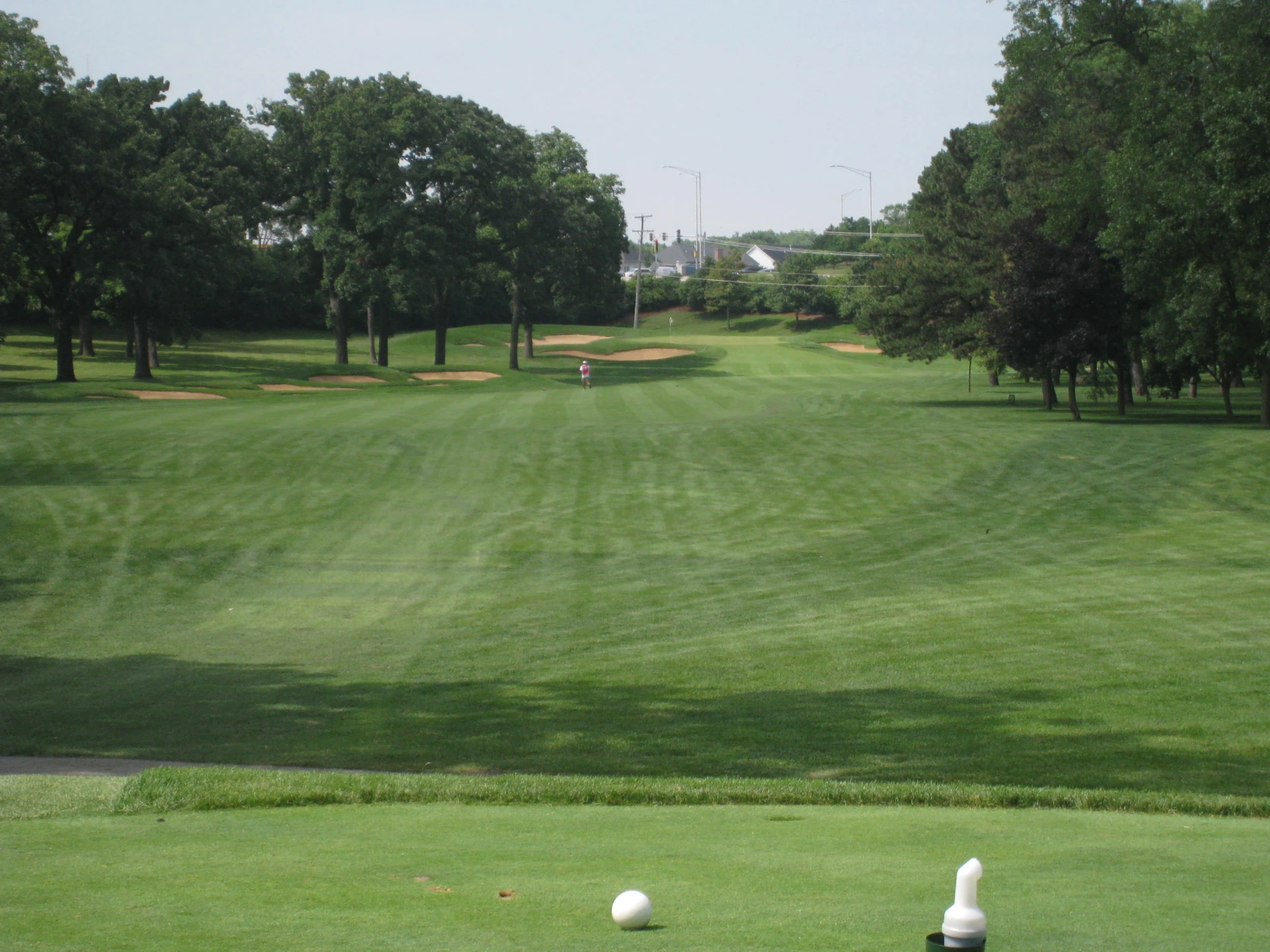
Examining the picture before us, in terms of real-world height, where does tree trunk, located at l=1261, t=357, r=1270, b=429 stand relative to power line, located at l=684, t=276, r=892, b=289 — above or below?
below

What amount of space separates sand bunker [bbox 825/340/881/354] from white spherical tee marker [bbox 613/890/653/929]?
8562 cm

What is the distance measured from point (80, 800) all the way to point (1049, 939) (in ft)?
19.9

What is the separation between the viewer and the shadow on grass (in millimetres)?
9344

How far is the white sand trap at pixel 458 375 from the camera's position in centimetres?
6384

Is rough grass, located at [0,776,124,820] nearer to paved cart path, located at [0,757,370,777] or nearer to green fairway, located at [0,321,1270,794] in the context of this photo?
paved cart path, located at [0,757,370,777]

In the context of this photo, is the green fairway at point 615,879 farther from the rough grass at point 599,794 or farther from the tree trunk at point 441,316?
Result: the tree trunk at point 441,316

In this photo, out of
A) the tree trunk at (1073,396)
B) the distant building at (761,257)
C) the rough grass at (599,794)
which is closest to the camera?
the rough grass at (599,794)

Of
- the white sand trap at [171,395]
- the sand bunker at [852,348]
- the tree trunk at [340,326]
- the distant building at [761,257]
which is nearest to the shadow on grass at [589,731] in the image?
the white sand trap at [171,395]

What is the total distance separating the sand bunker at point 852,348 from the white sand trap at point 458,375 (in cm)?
3211

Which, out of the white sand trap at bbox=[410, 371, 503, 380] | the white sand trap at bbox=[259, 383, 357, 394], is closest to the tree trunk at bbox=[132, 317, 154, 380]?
the white sand trap at bbox=[259, 383, 357, 394]

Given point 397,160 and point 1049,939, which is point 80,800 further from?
point 397,160

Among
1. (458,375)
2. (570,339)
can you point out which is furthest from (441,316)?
(570,339)

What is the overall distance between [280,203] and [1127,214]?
43.7 metres

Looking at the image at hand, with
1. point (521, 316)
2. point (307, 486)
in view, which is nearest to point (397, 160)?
point (521, 316)
